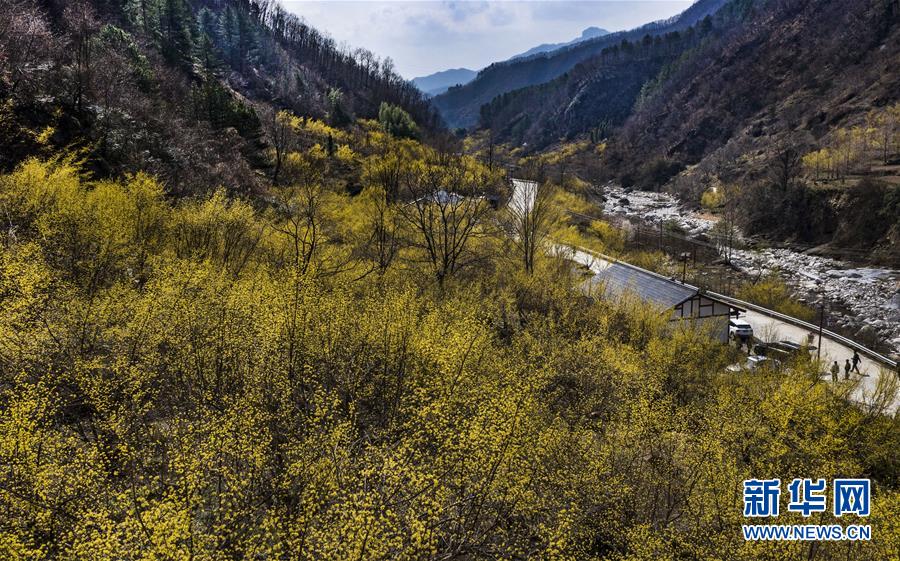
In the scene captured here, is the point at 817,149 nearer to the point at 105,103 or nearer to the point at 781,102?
the point at 781,102

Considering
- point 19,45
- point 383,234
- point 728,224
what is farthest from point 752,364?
point 728,224

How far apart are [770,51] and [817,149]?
7188cm

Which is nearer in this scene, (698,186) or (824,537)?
(824,537)

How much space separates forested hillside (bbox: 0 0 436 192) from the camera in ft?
88.1

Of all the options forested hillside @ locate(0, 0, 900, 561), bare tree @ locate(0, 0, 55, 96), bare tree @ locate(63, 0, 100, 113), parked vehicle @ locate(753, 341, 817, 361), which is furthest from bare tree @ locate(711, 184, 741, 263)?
bare tree @ locate(0, 0, 55, 96)

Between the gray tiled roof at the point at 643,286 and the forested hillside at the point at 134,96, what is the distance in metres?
31.6

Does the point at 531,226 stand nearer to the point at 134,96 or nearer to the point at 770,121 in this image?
the point at 134,96

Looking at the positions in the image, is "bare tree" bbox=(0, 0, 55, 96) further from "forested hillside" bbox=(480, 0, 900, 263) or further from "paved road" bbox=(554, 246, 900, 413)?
"forested hillside" bbox=(480, 0, 900, 263)

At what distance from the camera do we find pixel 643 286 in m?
35.5

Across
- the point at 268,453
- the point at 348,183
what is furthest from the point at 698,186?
the point at 268,453

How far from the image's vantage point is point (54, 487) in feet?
31.1

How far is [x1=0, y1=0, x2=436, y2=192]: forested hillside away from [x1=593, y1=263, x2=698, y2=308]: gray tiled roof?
31.6m

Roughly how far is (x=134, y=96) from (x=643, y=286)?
44.8 metres

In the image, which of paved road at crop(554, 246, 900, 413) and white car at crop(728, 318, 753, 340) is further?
white car at crop(728, 318, 753, 340)
